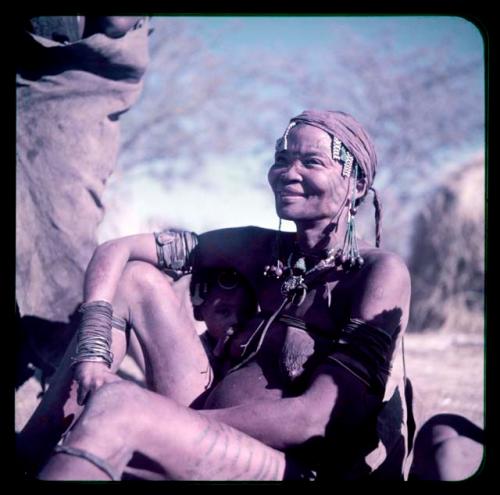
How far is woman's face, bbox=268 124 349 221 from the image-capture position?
2.89 m

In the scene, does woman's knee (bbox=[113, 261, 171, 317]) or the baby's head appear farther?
the baby's head

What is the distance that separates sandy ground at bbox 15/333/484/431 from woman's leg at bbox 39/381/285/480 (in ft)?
5.83

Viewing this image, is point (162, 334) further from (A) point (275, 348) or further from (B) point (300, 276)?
(B) point (300, 276)

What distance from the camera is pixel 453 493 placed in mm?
2584

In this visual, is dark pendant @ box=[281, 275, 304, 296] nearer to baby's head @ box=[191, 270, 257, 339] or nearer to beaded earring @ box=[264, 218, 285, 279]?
beaded earring @ box=[264, 218, 285, 279]

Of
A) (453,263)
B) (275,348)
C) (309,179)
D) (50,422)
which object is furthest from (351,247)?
(453,263)

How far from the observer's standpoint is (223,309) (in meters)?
3.27

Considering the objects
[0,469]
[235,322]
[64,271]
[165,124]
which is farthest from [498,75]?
[165,124]

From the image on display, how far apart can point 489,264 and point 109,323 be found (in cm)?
168

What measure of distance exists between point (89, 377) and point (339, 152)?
1.46 metres

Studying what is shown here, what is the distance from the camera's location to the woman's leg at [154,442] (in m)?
2.04

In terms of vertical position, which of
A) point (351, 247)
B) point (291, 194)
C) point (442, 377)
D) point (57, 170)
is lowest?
point (442, 377)

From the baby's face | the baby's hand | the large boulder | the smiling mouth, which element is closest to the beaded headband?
the smiling mouth

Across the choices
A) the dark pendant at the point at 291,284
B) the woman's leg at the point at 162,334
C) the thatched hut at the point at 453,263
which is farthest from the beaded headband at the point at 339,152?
the thatched hut at the point at 453,263
